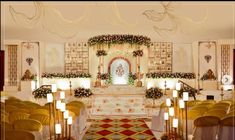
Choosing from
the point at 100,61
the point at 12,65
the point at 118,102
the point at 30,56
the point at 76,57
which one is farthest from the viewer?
the point at 76,57

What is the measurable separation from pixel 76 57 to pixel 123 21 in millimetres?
6701

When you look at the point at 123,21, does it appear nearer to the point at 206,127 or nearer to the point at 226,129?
the point at 206,127

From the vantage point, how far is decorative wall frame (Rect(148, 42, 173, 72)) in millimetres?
19250

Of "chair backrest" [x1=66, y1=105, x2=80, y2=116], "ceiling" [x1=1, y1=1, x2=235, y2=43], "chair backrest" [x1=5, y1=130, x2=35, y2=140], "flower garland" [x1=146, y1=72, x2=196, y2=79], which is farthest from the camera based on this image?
"flower garland" [x1=146, y1=72, x2=196, y2=79]

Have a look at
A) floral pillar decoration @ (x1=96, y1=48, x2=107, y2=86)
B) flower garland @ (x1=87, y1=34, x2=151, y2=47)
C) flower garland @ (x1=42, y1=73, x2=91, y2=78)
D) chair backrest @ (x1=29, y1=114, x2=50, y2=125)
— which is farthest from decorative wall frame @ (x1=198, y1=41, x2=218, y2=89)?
chair backrest @ (x1=29, y1=114, x2=50, y2=125)

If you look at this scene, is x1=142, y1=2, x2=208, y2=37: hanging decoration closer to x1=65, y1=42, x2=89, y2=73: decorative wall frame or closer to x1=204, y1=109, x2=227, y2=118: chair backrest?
x1=204, y1=109, x2=227, y2=118: chair backrest

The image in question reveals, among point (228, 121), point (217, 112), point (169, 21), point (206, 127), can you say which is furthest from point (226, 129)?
point (169, 21)

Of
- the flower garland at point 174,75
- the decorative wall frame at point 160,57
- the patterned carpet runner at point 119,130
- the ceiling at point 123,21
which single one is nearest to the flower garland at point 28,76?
the ceiling at point 123,21

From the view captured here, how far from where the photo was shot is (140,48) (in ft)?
58.7

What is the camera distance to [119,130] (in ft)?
27.3

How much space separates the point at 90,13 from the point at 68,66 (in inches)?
310

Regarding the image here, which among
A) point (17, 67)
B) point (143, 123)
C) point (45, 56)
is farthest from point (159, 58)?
point (143, 123)

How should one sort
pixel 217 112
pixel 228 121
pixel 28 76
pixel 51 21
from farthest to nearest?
pixel 28 76
pixel 51 21
pixel 217 112
pixel 228 121

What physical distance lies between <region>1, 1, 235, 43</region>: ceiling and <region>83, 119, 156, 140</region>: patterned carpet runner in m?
3.83
